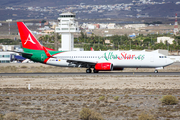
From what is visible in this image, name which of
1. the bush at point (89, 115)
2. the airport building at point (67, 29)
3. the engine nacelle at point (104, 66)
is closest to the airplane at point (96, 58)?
the engine nacelle at point (104, 66)

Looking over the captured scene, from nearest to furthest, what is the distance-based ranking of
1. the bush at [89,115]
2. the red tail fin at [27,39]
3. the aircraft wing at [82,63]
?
1. the bush at [89,115]
2. the aircraft wing at [82,63]
3. the red tail fin at [27,39]

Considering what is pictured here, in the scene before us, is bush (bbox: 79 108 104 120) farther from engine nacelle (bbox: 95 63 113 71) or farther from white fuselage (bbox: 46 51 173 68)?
white fuselage (bbox: 46 51 173 68)

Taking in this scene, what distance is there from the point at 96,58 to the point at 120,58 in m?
3.79

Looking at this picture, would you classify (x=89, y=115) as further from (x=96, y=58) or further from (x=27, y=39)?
(x=27, y=39)

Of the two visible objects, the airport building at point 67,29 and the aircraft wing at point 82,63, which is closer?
the aircraft wing at point 82,63

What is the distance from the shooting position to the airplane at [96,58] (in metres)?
43.2

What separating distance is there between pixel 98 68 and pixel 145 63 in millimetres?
6791

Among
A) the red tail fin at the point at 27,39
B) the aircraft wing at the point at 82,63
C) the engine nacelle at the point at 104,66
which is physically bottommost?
the engine nacelle at the point at 104,66

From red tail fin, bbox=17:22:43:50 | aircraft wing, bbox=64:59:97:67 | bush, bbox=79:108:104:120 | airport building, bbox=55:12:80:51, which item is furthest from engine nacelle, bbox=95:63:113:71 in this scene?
airport building, bbox=55:12:80:51

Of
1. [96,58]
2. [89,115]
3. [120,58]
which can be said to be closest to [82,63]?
[96,58]

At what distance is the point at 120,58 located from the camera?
144ft

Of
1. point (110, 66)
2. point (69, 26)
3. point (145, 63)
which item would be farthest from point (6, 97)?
point (69, 26)

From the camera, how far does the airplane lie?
1700 inches

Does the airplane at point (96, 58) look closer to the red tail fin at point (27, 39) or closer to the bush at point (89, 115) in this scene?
the red tail fin at point (27, 39)
